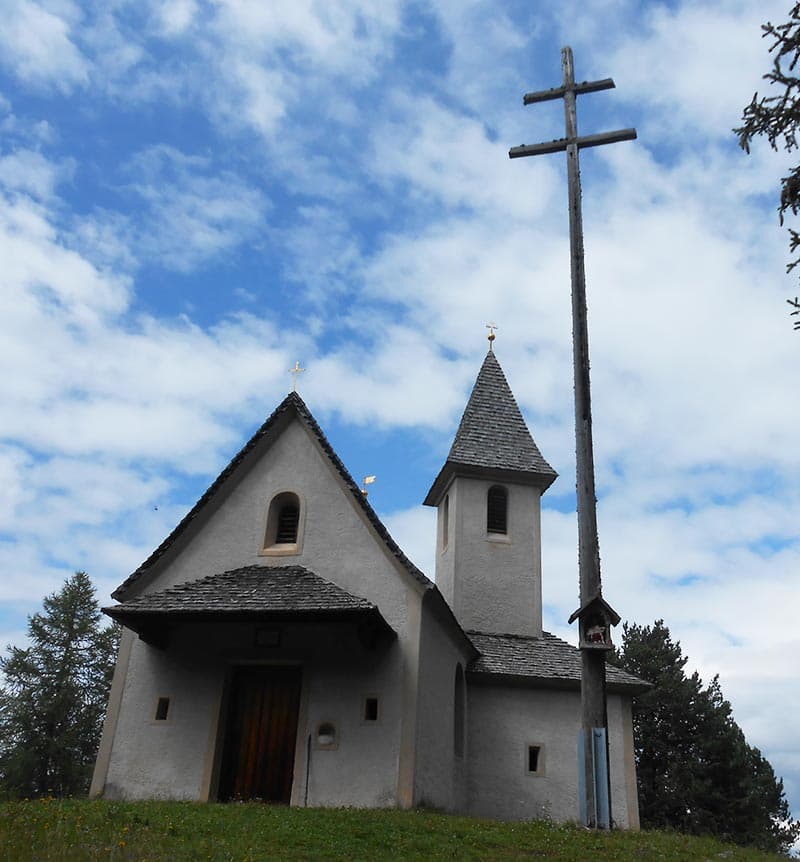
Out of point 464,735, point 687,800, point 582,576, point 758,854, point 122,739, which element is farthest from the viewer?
point 687,800

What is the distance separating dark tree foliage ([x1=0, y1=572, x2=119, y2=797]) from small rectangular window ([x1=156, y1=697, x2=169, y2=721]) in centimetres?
1945

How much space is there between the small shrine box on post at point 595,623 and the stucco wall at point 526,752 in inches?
306

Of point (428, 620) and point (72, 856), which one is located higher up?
point (428, 620)

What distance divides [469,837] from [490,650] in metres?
10.1

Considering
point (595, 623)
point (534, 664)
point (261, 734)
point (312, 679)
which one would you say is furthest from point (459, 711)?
point (595, 623)

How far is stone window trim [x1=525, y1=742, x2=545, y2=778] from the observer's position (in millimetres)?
19188

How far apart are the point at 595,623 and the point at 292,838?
5264 millimetres

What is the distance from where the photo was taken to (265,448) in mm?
17578

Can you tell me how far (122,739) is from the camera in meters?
15.2

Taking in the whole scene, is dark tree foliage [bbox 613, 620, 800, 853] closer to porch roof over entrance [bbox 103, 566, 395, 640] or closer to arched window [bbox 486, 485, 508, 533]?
arched window [bbox 486, 485, 508, 533]

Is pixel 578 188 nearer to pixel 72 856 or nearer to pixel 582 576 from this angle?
pixel 582 576

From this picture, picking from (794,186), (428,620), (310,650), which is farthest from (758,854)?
(794,186)

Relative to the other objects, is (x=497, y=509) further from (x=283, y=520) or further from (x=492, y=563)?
(x=283, y=520)

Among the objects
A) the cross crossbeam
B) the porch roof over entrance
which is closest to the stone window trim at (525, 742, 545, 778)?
the porch roof over entrance
